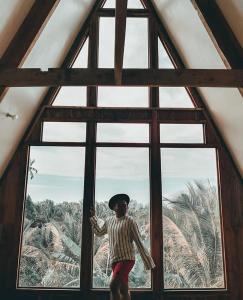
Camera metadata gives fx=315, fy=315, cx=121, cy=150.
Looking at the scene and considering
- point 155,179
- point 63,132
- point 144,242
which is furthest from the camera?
point 63,132

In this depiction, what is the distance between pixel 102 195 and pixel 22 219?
3.73ft

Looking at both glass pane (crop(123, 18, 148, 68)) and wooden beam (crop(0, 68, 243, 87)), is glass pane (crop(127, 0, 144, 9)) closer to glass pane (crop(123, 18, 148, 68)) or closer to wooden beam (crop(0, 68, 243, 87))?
glass pane (crop(123, 18, 148, 68))

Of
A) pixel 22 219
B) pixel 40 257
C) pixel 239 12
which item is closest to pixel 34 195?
pixel 22 219

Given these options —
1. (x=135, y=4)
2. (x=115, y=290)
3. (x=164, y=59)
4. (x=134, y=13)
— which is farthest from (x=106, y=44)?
(x=115, y=290)

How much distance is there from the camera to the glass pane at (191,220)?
4.25m

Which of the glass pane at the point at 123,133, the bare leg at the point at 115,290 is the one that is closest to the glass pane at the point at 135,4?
the glass pane at the point at 123,133

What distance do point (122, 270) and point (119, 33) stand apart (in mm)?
2198

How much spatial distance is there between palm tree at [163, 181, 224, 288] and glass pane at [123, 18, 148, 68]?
2037mm

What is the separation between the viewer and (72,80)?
3.00 m

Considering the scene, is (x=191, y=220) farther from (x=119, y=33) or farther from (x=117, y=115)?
(x=119, y=33)

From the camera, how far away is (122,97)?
476 cm

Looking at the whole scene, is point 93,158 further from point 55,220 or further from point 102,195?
point 55,220

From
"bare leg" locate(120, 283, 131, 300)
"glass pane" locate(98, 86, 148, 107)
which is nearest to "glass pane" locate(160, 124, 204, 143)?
"glass pane" locate(98, 86, 148, 107)

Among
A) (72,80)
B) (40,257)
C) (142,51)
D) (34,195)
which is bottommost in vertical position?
(40,257)
